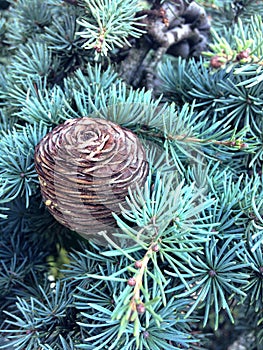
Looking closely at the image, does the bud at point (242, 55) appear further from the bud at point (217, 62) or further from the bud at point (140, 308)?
the bud at point (140, 308)

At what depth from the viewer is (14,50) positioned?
52 cm

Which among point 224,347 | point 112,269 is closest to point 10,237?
point 112,269

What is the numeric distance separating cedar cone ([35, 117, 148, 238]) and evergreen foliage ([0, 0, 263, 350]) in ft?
0.05

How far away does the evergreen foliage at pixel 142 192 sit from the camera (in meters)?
0.31

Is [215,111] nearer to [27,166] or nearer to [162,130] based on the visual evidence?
[162,130]

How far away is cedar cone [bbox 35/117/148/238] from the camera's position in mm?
319

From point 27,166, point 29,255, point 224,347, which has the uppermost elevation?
point 27,166

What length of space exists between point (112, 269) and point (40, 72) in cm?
22

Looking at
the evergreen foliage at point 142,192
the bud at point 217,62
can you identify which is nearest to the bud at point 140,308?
the evergreen foliage at point 142,192

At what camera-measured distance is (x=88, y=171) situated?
1.04 feet

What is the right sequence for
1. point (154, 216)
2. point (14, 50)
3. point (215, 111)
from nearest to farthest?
point (154, 216), point (215, 111), point (14, 50)

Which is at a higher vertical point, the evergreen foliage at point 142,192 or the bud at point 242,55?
the bud at point 242,55

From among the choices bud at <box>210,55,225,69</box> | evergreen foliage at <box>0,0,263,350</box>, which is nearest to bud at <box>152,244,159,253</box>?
evergreen foliage at <box>0,0,263,350</box>

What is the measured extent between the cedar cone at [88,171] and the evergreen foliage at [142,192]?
0.01 meters
